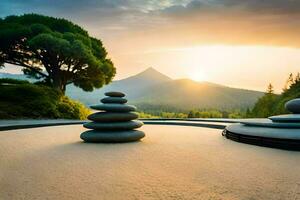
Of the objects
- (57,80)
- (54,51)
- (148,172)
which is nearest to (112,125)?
(148,172)

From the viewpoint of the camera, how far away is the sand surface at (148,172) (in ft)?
14.8

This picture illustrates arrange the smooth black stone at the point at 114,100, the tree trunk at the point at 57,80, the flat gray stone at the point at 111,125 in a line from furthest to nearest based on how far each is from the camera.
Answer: the tree trunk at the point at 57,80 → the smooth black stone at the point at 114,100 → the flat gray stone at the point at 111,125

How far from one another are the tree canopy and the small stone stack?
719 inches

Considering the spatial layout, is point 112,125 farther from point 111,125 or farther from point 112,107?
point 112,107

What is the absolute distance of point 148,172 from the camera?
582 centimetres

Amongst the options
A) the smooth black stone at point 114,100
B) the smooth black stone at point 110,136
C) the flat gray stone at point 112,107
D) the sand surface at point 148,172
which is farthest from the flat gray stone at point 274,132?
the smooth black stone at point 114,100

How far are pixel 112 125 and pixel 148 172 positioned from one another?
4659mm

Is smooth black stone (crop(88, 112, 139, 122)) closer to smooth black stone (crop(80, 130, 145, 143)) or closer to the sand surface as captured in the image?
smooth black stone (crop(80, 130, 145, 143))

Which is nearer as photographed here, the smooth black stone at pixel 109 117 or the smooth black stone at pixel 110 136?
the smooth black stone at pixel 110 136

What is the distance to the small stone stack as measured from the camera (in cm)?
1010

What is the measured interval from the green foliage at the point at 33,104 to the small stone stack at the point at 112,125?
13.1 meters

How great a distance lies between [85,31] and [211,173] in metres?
30.3

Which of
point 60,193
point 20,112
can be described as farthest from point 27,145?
point 20,112

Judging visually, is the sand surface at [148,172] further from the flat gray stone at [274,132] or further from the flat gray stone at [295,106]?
the flat gray stone at [295,106]
